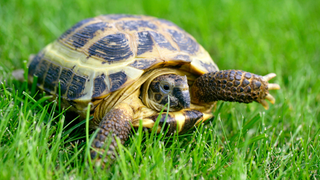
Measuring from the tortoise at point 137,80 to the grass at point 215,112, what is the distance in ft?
0.62

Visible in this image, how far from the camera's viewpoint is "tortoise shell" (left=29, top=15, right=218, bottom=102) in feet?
7.71

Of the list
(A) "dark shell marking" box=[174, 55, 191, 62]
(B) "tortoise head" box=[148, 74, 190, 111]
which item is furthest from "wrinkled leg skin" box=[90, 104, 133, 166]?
(A) "dark shell marking" box=[174, 55, 191, 62]

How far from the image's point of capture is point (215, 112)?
289cm

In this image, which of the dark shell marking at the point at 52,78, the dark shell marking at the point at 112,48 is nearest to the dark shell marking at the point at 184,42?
the dark shell marking at the point at 112,48

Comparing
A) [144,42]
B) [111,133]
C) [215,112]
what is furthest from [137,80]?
[215,112]

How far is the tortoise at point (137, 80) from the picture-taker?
7.57 feet

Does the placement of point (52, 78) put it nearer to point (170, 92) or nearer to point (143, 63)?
point (143, 63)

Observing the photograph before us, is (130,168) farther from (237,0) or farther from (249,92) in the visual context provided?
(237,0)

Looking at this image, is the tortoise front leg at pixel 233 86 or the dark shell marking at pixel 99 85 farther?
the tortoise front leg at pixel 233 86

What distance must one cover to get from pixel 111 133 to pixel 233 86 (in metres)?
1.17

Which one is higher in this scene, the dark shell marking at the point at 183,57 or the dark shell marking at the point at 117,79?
the dark shell marking at the point at 183,57

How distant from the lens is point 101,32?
2674 millimetres

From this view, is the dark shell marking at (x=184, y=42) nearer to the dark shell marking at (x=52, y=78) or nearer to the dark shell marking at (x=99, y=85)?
the dark shell marking at (x=99, y=85)

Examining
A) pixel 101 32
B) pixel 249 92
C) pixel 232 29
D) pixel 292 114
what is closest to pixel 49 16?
A: pixel 101 32
